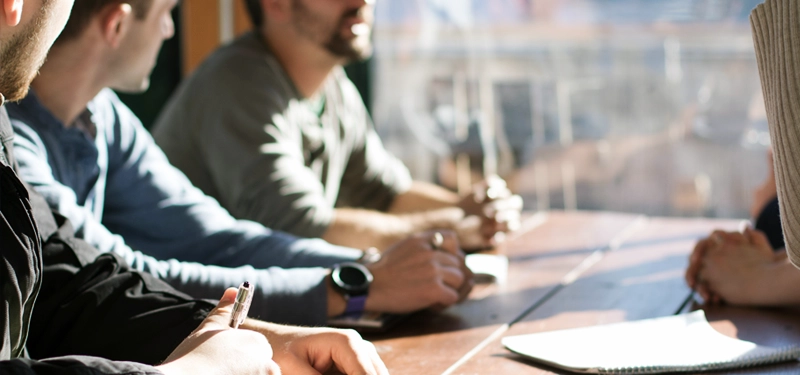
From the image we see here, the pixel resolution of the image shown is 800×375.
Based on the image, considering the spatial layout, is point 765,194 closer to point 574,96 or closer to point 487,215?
point 487,215

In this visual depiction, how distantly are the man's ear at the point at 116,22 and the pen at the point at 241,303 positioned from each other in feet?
2.24

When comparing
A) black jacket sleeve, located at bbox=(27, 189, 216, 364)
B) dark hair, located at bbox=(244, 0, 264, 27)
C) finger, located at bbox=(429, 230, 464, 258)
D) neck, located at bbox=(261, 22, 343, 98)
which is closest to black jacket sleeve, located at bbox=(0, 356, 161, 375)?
black jacket sleeve, located at bbox=(27, 189, 216, 364)

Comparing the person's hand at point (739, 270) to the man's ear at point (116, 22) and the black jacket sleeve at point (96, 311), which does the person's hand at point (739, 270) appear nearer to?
the black jacket sleeve at point (96, 311)

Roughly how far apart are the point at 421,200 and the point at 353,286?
1.02 metres

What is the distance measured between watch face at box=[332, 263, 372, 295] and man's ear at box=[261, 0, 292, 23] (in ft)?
3.42

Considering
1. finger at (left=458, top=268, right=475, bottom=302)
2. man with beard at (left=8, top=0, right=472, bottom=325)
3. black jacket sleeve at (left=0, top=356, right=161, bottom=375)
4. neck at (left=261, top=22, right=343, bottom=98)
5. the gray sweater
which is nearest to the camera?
black jacket sleeve at (left=0, top=356, right=161, bottom=375)

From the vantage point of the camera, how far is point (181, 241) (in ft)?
4.93

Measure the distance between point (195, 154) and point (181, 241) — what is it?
0.57 m

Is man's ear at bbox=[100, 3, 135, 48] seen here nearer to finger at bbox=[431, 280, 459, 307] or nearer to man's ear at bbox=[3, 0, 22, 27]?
man's ear at bbox=[3, 0, 22, 27]

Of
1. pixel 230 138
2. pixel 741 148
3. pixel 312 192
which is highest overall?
pixel 230 138

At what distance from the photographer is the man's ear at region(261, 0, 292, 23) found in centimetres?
218

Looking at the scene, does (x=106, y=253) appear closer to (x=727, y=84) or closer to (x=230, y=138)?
(x=230, y=138)

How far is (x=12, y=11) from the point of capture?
0.84 m

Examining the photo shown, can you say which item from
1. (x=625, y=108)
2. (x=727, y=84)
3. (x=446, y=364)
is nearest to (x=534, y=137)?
(x=625, y=108)
